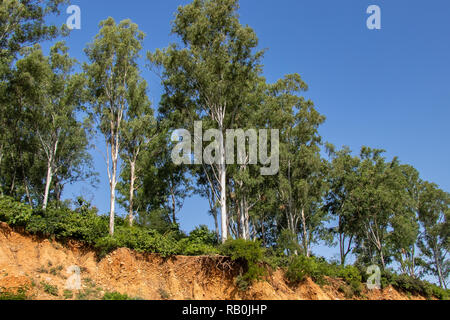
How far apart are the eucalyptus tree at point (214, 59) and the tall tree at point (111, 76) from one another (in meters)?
Answer: 2.40

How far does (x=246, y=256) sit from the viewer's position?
17500mm

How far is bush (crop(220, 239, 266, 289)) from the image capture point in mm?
17391

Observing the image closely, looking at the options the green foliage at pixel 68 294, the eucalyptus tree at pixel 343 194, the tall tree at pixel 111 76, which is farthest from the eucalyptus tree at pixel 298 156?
the green foliage at pixel 68 294

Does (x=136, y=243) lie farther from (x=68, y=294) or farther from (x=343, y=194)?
(x=343, y=194)

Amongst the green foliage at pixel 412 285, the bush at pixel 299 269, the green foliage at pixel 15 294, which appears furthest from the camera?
the green foliage at pixel 412 285

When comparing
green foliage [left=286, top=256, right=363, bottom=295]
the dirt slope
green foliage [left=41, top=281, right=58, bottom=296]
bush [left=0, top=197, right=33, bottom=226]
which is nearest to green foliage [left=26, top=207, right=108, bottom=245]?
bush [left=0, top=197, right=33, bottom=226]

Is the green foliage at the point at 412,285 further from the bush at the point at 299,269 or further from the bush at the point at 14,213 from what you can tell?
the bush at the point at 14,213

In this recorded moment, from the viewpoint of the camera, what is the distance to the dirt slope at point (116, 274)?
47.1ft

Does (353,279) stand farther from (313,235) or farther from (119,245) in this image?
(119,245)

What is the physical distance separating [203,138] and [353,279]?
14.0 m

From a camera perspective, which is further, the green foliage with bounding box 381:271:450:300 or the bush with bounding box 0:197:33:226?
the green foliage with bounding box 381:271:450:300

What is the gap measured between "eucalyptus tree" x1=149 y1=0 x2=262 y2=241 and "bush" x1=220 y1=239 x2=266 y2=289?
15.5 feet

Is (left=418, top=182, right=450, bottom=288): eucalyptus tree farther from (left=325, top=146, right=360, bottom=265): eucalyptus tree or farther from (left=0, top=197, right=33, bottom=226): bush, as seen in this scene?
(left=0, top=197, right=33, bottom=226): bush
